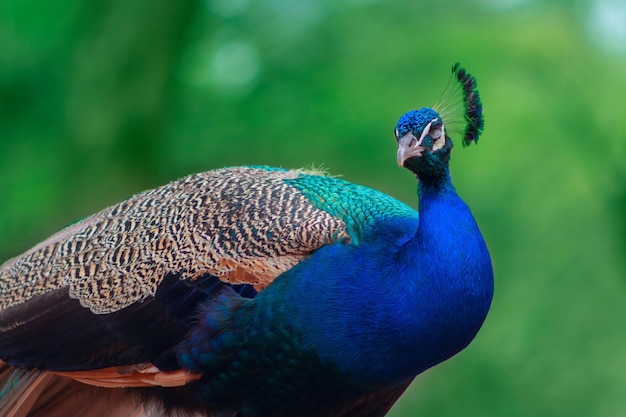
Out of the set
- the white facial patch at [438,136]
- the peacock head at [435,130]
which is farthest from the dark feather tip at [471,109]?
the white facial patch at [438,136]

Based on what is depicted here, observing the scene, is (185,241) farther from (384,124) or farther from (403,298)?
(384,124)

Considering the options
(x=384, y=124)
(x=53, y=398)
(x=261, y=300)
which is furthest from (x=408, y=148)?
(x=384, y=124)

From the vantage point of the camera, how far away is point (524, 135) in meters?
4.64

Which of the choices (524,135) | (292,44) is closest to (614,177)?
(524,135)

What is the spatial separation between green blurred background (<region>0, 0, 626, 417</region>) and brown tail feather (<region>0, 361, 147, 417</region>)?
1.98m

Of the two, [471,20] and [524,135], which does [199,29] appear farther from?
[524,135]

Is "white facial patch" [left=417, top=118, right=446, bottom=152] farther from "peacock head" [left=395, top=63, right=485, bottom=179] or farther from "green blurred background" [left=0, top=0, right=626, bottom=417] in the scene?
"green blurred background" [left=0, top=0, right=626, bottom=417]

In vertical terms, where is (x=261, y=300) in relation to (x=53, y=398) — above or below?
above

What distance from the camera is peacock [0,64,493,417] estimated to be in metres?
2.40

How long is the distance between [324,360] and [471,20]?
2.83 meters

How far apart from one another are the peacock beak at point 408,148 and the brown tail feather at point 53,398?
110cm

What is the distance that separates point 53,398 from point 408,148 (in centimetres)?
138

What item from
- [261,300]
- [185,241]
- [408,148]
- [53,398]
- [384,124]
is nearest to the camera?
[408,148]

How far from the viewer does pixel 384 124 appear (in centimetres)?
471
